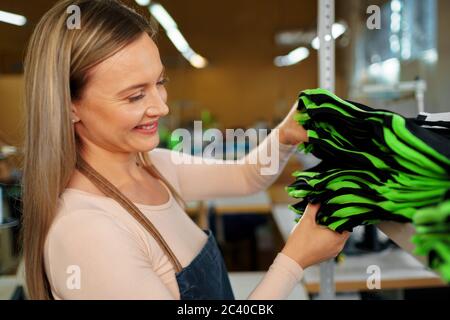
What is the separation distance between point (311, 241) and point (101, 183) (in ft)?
1.20

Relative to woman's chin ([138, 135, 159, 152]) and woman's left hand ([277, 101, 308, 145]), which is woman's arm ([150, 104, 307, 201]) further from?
woman's chin ([138, 135, 159, 152])

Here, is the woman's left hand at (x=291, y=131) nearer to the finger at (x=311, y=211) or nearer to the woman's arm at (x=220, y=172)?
the woman's arm at (x=220, y=172)

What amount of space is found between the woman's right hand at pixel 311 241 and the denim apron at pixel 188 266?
20cm

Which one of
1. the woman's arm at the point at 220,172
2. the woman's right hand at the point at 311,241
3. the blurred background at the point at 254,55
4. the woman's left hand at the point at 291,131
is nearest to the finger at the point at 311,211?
the woman's right hand at the point at 311,241

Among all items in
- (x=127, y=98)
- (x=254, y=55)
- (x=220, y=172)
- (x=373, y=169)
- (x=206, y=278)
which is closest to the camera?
(x=373, y=169)

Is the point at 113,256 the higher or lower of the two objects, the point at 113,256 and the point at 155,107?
the lower

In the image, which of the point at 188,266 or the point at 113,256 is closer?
the point at 113,256

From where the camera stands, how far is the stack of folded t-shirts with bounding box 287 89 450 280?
516 millimetres

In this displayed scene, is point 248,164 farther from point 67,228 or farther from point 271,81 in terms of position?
point 271,81

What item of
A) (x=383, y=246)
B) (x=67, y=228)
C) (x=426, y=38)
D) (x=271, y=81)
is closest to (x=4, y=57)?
(x=271, y=81)

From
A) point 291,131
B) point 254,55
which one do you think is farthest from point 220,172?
point 254,55

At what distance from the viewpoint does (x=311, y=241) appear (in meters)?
0.69

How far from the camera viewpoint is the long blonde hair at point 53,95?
759 mm

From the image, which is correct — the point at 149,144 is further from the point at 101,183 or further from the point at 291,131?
the point at 291,131
